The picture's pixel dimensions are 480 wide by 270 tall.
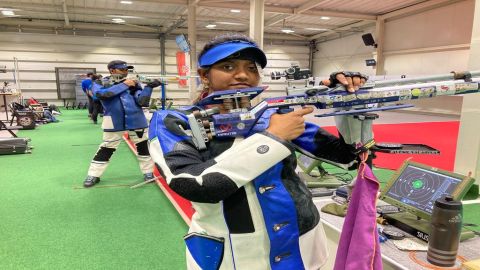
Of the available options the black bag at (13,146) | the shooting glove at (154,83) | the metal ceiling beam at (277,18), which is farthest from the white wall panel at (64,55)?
the shooting glove at (154,83)

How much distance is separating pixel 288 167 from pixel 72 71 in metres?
20.0

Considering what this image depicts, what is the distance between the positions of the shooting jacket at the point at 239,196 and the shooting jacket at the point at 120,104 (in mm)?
3920

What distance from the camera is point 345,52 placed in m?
19.8

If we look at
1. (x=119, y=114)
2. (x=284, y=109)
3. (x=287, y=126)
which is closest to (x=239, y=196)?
(x=287, y=126)

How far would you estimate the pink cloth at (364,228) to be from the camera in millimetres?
1282

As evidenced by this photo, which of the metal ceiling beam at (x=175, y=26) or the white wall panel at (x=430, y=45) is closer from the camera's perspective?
the white wall panel at (x=430, y=45)

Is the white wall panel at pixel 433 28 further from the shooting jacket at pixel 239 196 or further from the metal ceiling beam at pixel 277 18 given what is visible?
the shooting jacket at pixel 239 196

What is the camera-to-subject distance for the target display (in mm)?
1899

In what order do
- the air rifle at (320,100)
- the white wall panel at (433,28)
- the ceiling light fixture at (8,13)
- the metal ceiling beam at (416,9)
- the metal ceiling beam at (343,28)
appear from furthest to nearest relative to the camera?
the metal ceiling beam at (343,28) → the ceiling light fixture at (8,13) → the metal ceiling beam at (416,9) → the white wall panel at (433,28) → the air rifle at (320,100)

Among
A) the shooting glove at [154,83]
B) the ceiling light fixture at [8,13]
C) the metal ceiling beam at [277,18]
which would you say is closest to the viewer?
the shooting glove at [154,83]

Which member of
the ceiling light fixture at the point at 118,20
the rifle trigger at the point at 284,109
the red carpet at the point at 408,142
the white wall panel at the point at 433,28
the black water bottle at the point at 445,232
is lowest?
the red carpet at the point at 408,142

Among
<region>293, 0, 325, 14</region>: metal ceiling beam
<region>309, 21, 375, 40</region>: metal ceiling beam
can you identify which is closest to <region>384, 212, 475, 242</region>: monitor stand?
<region>293, 0, 325, 14</region>: metal ceiling beam

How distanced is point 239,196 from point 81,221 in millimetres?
3145

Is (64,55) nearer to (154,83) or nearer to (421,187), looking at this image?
(154,83)
